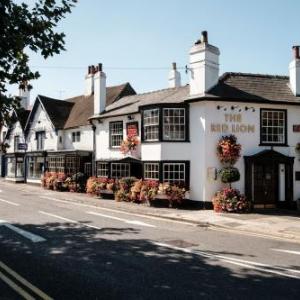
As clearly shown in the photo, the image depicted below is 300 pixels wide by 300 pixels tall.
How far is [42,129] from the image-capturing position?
43.4 meters

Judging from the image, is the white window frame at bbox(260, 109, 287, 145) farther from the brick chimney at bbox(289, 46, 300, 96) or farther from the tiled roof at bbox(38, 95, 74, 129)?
the tiled roof at bbox(38, 95, 74, 129)

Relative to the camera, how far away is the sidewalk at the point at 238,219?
1592 centimetres

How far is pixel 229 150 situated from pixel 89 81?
874 inches

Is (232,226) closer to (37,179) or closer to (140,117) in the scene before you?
(140,117)

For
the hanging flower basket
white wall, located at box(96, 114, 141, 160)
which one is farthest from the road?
white wall, located at box(96, 114, 141, 160)

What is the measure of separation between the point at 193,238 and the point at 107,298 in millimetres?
6965

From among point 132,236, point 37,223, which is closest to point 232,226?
point 132,236

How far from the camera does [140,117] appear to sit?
27453 mm

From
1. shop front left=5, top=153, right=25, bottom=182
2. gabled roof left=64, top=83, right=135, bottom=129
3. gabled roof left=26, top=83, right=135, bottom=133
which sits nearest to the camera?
gabled roof left=64, top=83, right=135, bottom=129

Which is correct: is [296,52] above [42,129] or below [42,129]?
above

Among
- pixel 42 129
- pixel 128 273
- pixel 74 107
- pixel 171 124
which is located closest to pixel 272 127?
pixel 171 124

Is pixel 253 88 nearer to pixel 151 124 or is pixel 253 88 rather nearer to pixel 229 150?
pixel 229 150

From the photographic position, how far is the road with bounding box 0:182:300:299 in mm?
8320

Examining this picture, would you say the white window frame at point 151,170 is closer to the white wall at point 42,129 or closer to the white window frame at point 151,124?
the white window frame at point 151,124
